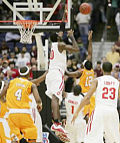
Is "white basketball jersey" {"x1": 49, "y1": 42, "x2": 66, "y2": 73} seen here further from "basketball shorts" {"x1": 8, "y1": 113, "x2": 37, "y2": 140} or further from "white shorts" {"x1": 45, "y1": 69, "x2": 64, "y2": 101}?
"basketball shorts" {"x1": 8, "y1": 113, "x2": 37, "y2": 140}

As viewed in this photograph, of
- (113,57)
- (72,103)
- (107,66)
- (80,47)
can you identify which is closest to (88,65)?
(72,103)

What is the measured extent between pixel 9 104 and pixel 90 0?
43.0 ft

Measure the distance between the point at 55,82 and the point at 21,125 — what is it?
1352 mm

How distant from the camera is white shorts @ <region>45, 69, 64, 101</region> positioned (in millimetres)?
9961

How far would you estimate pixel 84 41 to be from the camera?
1945 centimetres

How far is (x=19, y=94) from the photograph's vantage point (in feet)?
29.9

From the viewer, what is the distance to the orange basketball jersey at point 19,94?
9070 millimetres

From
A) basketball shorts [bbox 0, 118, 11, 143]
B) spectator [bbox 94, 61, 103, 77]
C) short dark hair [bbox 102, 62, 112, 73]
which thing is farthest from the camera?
spectator [bbox 94, 61, 103, 77]

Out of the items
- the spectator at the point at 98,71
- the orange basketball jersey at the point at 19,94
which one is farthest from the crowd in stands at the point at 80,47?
the orange basketball jersey at the point at 19,94

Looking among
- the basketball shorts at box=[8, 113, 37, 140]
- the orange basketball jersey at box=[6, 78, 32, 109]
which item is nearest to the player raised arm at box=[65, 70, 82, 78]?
the orange basketball jersey at box=[6, 78, 32, 109]

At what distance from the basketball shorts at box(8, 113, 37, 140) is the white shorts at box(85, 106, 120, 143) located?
1.25 m

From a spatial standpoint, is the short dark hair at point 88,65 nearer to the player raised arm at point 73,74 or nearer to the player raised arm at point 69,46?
the player raised arm at point 73,74

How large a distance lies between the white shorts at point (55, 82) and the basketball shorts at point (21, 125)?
104cm

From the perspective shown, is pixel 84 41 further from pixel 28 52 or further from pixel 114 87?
pixel 114 87
